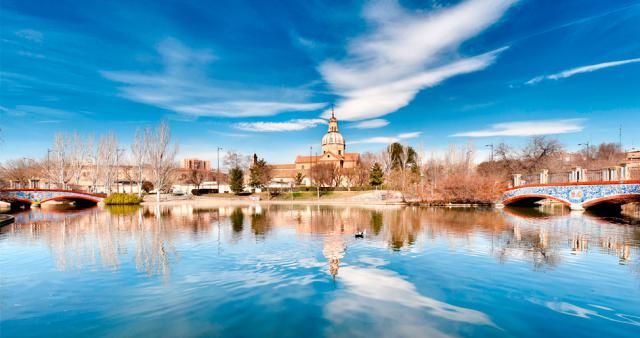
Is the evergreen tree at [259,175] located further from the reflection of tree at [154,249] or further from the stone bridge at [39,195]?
the reflection of tree at [154,249]

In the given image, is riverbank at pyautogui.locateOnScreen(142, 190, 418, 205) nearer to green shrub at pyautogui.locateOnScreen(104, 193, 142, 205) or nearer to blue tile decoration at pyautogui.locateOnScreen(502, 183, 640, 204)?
green shrub at pyautogui.locateOnScreen(104, 193, 142, 205)

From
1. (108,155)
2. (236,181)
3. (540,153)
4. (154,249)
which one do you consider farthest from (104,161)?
(540,153)

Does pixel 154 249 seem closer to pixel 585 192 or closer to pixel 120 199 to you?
pixel 585 192

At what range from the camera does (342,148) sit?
113 metres

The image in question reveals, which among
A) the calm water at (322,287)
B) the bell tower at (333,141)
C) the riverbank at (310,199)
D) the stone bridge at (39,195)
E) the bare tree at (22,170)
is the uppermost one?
the bell tower at (333,141)

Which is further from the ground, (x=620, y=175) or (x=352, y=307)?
(x=620, y=175)

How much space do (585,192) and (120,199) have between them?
195 ft

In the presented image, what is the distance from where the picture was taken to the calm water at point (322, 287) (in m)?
6.90

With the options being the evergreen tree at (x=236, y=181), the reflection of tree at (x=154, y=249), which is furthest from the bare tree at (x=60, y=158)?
the reflection of tree at (x=154, y=249)

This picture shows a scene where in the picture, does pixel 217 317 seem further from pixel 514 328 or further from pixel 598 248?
pixel 598 248

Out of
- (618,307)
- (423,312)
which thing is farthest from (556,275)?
Answer: (423,312)

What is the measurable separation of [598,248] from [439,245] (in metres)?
7.20

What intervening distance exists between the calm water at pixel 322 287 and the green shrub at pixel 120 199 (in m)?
34.5

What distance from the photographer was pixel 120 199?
48.3 meters
